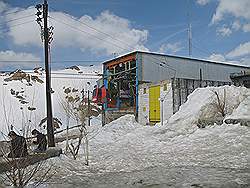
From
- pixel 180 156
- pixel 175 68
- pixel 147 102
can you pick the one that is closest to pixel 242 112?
pixel 180 156

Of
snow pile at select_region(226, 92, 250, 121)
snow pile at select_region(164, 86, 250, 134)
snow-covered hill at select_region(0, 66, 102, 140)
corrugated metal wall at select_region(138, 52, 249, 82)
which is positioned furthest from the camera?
snow-covered hill at select_region(0, 66, 102, 140)

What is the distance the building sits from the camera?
19.1 metres

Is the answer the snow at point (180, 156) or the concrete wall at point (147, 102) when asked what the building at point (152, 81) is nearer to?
the concrete wall at point (147, 102)

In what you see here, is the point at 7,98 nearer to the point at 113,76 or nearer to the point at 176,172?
the point at 113,76

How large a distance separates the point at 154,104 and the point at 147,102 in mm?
933

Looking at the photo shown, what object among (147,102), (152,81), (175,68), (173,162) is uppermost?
(175,68)

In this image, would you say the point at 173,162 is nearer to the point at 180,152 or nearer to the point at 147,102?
the point at 180,152

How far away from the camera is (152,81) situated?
23.1 m

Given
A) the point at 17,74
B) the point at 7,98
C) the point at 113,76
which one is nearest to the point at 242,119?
→ the point at 113,76

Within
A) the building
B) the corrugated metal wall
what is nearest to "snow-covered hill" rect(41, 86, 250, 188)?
the building

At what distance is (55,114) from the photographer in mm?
29703

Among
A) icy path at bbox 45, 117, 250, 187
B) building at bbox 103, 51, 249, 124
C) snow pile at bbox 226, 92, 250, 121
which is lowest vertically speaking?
icy path at bbox 45, 117, 250, 187

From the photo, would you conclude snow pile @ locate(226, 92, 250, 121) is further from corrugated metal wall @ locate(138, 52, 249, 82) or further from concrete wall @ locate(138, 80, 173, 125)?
corrugated metal wall @ locate(138, 52, 249, 82)

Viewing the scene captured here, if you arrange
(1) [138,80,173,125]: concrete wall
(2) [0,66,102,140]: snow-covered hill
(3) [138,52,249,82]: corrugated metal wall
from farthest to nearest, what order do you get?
(2) [0,66,102,140]: snow-covered hill < (3) [138,52,249,82]: corrugated metal wall < (1) [138,80,173,125]: concrete wall
